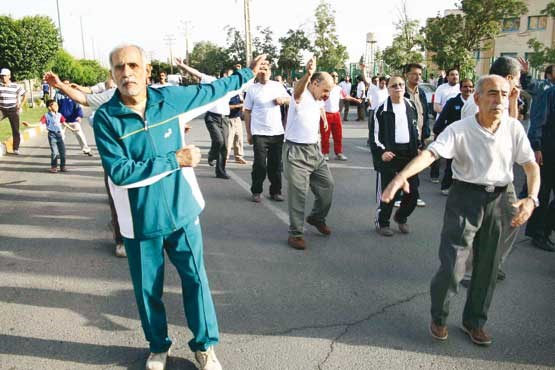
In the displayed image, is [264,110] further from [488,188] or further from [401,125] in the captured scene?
[488,188]

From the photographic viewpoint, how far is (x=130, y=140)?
2.84 metres

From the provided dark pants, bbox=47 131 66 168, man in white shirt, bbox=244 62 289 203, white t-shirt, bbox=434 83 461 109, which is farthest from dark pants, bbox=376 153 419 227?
dark pants, bbox=47 131 66 168

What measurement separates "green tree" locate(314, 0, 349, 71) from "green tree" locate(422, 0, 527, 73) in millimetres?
9306

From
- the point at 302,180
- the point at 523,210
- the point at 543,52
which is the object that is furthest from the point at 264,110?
the point at 543,52

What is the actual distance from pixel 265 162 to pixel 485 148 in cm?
464

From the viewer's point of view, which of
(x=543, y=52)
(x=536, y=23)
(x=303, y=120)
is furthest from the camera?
(x=536, y=23)

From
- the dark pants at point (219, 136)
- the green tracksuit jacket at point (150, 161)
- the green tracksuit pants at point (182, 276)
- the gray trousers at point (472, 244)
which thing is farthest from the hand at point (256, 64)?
the dark pants at point (219, 136)

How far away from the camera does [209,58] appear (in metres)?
74.9

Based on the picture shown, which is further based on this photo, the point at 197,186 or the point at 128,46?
the point at 197,186

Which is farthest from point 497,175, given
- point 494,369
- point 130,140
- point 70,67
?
point 70,67

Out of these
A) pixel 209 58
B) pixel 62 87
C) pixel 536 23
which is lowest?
pixel 62 87

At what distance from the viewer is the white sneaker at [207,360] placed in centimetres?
310

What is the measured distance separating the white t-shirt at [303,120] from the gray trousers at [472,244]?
2.39m

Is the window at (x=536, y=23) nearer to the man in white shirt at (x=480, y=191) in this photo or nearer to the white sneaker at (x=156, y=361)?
the man in white shirt at (x=480, y=191)
